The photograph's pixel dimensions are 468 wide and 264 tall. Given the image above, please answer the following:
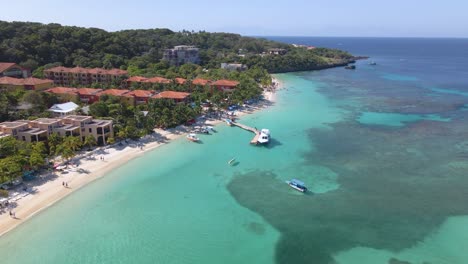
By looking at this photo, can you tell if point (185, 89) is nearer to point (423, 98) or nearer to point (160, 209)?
point (160, 209)

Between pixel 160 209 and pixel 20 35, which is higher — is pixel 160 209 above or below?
below

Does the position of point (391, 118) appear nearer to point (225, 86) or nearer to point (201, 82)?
point (225, 86)

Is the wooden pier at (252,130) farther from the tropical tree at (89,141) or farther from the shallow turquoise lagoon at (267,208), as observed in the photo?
the tropical tree at (89,141)

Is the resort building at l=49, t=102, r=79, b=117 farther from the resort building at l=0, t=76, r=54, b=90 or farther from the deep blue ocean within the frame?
the deep blue ocean

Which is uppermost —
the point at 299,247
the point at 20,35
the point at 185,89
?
the point at 20,35

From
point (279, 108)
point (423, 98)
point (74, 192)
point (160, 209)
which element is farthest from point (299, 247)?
point (423, 98)

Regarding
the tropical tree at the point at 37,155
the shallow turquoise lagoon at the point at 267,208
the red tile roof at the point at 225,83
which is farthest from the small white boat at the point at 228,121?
the tropical tree at the point at 37,155

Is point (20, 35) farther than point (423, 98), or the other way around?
point (20, 35)
